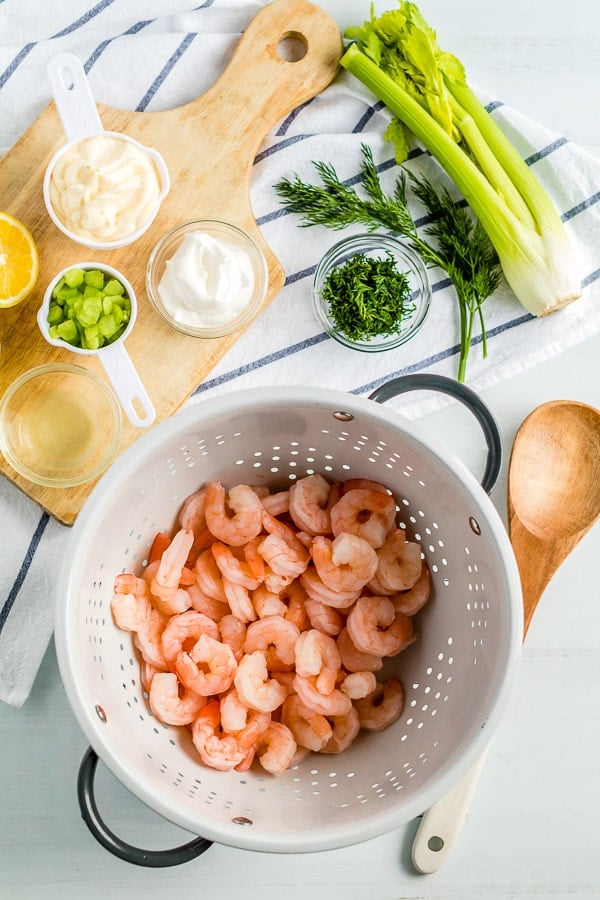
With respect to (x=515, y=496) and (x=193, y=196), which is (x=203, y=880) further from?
(x=193, y=196)

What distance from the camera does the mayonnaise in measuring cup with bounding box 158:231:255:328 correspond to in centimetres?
139

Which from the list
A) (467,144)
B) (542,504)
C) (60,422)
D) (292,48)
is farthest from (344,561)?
(292,48)

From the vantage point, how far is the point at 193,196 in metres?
1.47

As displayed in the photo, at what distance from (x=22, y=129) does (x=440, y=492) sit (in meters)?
1.01

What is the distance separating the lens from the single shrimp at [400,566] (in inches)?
50.5

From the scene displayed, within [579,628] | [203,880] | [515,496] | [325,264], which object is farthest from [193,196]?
[203,880]

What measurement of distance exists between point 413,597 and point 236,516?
12.0 inches

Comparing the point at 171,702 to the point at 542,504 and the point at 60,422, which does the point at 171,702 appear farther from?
the point at 542,504

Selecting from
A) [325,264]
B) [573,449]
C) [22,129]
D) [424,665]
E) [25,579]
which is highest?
[22,129]

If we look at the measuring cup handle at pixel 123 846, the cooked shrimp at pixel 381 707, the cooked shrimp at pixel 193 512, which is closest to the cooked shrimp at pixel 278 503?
the cooked shrimp at pixel 193 512

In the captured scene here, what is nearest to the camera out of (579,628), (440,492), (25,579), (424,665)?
(440,492)

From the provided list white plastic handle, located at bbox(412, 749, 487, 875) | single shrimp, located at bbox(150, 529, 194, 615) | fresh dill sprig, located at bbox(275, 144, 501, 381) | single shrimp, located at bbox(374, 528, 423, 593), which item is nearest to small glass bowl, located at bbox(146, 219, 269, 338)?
fresh dill sprig, located at bbox(275, 144, 501, 381)

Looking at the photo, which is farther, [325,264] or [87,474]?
[325,264]

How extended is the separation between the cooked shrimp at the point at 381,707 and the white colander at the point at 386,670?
2 cm
